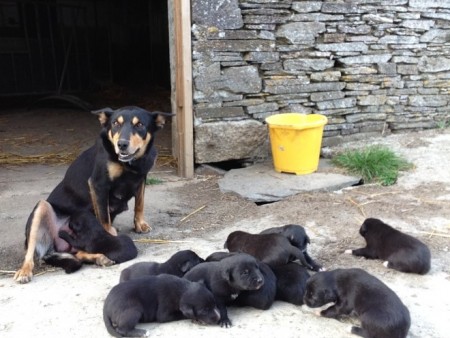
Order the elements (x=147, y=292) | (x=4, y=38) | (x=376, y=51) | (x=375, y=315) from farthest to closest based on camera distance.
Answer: (x=4, y=38)
(x=376, y=51)
(x=147, y=292)
(x=375, y=315)

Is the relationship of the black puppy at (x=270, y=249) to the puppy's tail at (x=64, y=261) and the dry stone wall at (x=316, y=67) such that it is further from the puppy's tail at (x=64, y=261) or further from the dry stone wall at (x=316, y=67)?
the dry stone wall at (x=316, y=67)

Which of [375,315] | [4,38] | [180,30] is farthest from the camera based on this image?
[4,38]

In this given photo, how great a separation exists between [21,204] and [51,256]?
165cm

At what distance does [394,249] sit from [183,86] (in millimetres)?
3122

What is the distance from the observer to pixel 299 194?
525cm

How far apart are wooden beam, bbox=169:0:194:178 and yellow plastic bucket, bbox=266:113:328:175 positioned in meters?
0.94

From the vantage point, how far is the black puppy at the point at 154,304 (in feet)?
9.13

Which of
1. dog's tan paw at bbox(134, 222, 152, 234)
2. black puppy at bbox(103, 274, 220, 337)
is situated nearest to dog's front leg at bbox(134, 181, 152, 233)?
dog's tan paw at bbox(134, 222, 152, 234)

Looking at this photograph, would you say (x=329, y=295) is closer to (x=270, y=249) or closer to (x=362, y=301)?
(x=362, y=301)

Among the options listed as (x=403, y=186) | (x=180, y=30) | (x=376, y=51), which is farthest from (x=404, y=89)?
(x=180, y=30)

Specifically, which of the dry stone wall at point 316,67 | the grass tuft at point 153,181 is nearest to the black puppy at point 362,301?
the grass tuft at point 153,181

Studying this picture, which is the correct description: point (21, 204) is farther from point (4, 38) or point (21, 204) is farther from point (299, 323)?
point (4, 38)

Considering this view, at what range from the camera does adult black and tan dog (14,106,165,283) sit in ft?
12.5

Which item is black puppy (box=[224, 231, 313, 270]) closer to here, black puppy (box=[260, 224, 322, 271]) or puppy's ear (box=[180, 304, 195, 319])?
black puppy (box=[260, 224, 322, 271])
